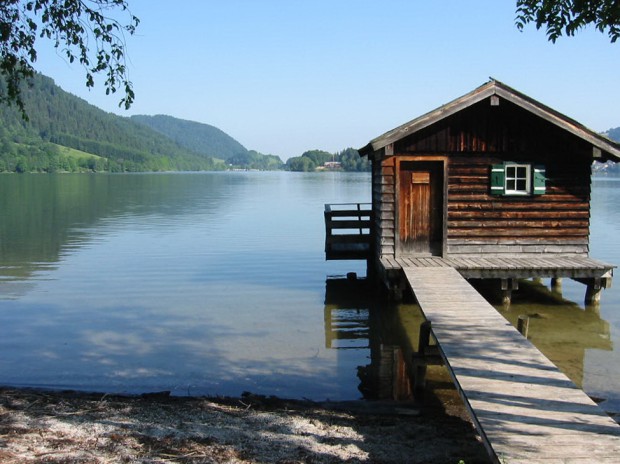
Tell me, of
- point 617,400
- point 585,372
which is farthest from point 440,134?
point 617,400

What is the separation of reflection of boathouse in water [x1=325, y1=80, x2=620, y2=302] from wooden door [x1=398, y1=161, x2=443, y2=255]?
3 cm

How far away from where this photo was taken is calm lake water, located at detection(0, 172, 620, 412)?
11.5 meters

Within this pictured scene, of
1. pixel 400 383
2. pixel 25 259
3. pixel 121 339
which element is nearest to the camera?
pixel 400 383

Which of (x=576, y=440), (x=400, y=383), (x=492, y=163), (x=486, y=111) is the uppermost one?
(x=486, y=111)

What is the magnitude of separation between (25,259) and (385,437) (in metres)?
21.3

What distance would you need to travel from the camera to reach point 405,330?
47.7 ft

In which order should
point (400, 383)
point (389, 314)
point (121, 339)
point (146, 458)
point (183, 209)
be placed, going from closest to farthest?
point (146, 458), point (400, 383), point (121, 339), point (389, 314), point (183, 209)

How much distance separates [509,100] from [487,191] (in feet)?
8.09

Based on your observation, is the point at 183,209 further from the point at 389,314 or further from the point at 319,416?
the point at 319,416

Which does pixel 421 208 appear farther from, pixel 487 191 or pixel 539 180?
pixel 539 180

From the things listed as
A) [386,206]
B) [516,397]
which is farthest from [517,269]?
[516,397]

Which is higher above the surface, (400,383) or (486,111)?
(486,111)

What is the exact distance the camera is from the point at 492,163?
1659 cm

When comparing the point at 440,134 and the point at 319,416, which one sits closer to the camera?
the point at 319,416
